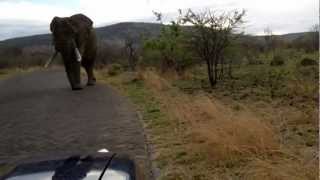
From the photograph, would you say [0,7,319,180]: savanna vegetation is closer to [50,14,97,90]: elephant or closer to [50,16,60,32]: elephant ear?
[50,14,97,90]: elephant

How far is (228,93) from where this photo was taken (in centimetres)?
1839

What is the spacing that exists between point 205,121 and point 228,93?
8.45 metres

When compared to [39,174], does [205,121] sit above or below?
below

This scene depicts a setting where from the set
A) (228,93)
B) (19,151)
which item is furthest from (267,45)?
(19,151)

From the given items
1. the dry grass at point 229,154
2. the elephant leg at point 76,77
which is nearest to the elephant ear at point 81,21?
the elephant leg at point 76,77

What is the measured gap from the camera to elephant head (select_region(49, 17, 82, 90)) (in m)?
20.7

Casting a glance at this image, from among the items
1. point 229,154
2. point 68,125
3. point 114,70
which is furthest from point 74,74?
point 114,70

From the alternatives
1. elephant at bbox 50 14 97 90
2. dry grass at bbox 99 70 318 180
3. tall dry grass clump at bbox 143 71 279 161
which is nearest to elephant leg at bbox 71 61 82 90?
elephant at bbox 50 14 97 90

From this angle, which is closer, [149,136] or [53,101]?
[149,136]

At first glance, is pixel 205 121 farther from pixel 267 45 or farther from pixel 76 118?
pixel 267 45

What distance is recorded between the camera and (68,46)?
20.8 m

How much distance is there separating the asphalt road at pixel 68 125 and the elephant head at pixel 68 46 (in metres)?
1.34

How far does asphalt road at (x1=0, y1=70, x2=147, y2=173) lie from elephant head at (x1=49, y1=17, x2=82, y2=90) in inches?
52.8

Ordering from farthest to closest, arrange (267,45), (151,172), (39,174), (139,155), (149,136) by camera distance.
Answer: (267,45)
(149,136)
(139,155)
(151,172)
(39,174)
